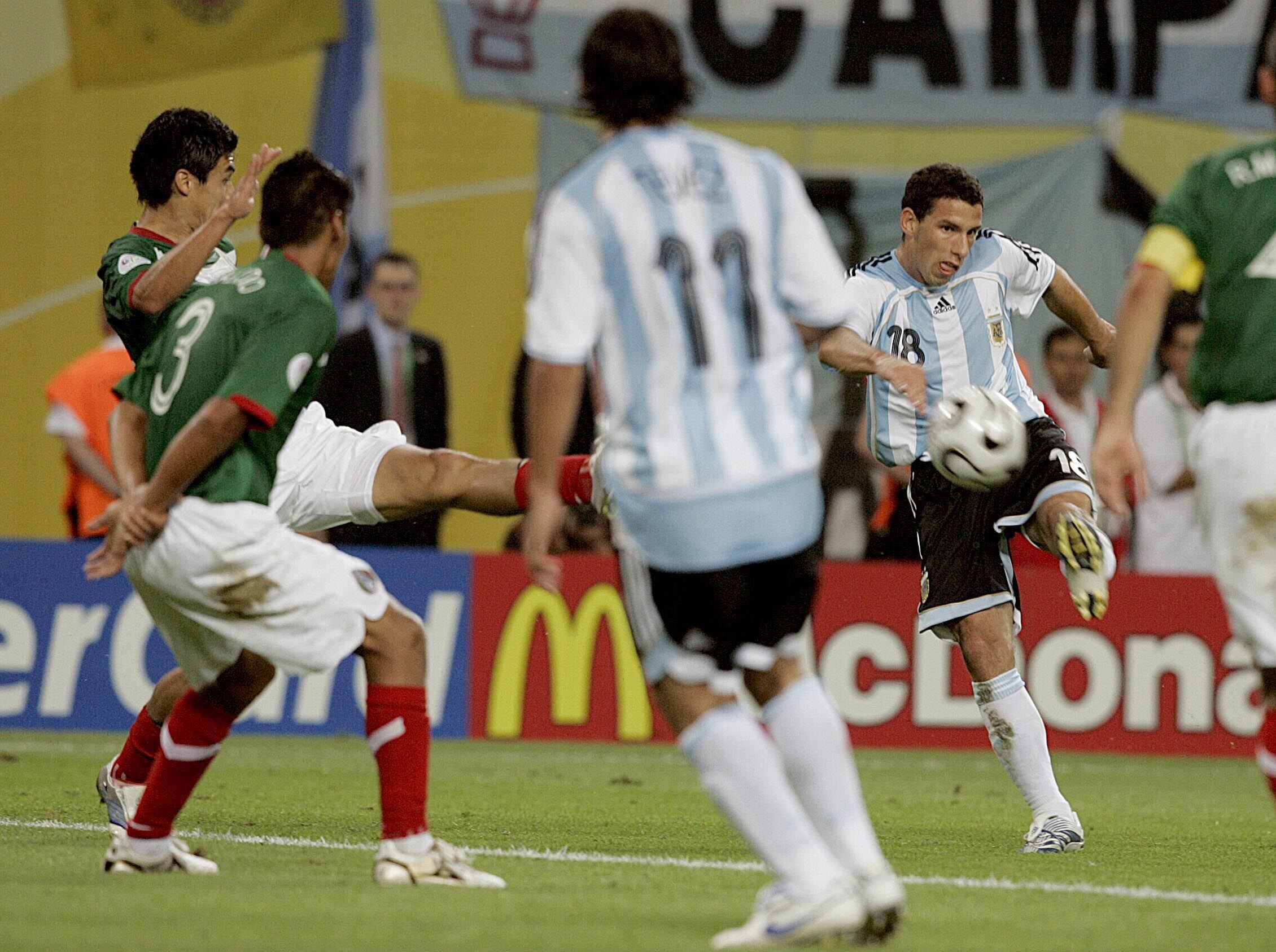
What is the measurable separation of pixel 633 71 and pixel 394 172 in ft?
29.9

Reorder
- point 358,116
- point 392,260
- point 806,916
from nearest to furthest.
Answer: point 806,916, point 392,260, point 358,116

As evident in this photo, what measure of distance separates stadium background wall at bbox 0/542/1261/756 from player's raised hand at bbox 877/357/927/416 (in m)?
5.30

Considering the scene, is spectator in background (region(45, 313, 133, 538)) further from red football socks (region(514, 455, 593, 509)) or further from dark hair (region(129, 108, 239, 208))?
dark hair (region(129, 108, 239, 208))

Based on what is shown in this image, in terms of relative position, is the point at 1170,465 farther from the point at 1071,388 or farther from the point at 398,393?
the point at 398,393

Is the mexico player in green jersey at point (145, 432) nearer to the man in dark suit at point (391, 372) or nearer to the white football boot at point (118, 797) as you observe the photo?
the white football boot at point (118, 797)

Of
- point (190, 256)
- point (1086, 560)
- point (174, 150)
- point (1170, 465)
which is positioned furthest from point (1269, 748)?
point (1170, 465)

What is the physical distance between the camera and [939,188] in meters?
6.78

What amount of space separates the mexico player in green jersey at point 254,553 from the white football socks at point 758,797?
44.2 inches

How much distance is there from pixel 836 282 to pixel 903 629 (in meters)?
6.83

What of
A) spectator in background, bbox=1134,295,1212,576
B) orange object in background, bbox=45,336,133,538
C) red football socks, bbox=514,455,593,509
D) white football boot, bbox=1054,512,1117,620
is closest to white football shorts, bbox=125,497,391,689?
red football socks, bbox=514,455,593,509

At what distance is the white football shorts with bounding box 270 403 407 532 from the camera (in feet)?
21.7

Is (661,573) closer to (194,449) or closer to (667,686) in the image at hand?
(667,686)

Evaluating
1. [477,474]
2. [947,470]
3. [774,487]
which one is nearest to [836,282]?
[774,487]

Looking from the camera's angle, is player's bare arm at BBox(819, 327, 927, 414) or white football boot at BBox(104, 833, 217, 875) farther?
player's bare arm at BBox(819, 327, 927, 414)
